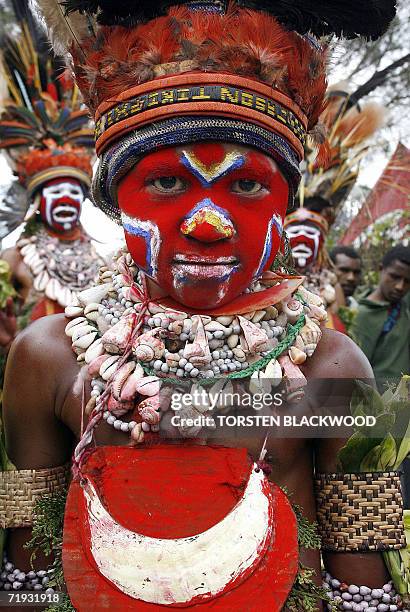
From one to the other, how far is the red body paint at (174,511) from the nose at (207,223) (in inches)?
23.3

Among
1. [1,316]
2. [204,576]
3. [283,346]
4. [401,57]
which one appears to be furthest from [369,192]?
[204,576]

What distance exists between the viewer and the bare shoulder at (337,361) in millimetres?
2248

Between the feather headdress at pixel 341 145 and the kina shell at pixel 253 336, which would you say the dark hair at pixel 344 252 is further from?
the kina shell at pixel 253 336

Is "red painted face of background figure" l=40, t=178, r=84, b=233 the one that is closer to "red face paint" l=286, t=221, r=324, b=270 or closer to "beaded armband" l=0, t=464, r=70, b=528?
"red face paint" l=286, t=221, r=324, b=270

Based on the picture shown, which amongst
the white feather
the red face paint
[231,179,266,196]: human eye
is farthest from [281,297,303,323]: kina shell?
the red face paint

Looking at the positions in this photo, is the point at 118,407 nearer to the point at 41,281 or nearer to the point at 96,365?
the point at 96,365

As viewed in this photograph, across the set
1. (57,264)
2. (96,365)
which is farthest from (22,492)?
(57,264)

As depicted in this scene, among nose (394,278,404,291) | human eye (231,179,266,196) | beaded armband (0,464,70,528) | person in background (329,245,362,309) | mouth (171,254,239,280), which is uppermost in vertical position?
human eye (231,179,266,196)

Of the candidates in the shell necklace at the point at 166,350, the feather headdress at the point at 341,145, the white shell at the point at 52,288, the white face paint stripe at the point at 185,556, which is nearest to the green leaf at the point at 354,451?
the shell necklace at the point at 166,350

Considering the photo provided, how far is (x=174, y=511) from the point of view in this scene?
2.00m

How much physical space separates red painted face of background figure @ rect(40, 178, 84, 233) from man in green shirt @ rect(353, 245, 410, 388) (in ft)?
9.68

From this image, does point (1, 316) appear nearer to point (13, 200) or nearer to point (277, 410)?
point (13, 200)

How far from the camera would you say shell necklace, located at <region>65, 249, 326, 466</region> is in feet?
6.93

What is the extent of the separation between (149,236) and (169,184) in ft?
0.52
